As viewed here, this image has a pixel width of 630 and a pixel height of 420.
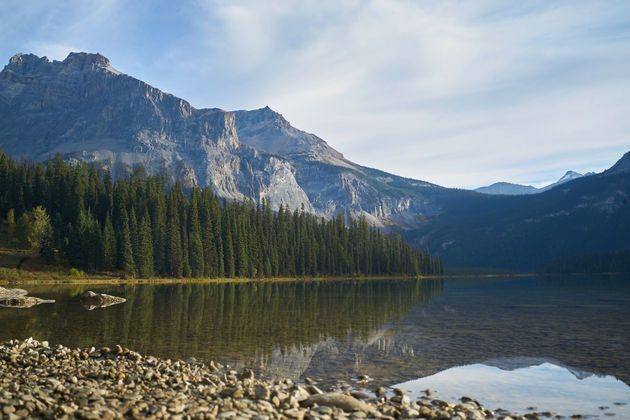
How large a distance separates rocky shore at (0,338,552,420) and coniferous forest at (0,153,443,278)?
91230mm

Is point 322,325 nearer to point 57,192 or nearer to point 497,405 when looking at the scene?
Answer: point 497,405

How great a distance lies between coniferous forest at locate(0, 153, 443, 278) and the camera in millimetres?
100375

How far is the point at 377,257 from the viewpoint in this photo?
18750 cm

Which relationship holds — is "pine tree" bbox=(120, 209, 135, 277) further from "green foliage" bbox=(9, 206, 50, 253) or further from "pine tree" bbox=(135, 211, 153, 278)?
"green foliage" bbox=(9, 206, 50, 253)

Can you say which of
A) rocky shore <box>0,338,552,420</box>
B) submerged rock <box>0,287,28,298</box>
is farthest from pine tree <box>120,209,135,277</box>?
rocky shore <box>0,338,552,420</box>

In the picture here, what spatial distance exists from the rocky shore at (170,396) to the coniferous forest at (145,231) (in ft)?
299

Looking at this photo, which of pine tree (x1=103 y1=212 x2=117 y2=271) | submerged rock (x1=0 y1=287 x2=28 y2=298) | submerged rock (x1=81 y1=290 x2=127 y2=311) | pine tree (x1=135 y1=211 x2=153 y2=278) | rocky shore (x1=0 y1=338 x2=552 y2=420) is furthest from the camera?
pine tree (x1=135 y1=211 x2=153 y2=278)

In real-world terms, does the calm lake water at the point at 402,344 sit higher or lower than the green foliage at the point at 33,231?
lower

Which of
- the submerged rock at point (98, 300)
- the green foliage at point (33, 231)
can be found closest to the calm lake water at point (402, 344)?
the submerged rock at point (98, 300)

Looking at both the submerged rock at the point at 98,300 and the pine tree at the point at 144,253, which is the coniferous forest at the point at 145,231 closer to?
the pine tree at the point at 144,253

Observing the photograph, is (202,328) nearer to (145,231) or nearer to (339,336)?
(339,336)

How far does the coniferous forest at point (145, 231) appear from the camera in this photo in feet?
329

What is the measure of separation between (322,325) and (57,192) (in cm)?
12021

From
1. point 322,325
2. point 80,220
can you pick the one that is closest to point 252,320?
point 322,325
